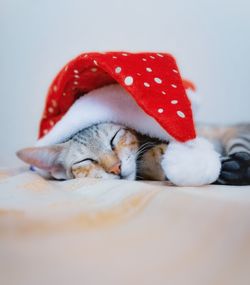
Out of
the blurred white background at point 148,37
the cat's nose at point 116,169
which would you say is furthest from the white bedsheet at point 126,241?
the blurred white background at point 148,37

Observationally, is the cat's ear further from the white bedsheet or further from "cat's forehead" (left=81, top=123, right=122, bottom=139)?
the white bedsheet

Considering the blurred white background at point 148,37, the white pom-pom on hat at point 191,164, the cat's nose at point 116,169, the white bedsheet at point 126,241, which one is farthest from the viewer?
the blurred white background at point 148,37

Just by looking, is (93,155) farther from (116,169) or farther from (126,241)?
(126,241)

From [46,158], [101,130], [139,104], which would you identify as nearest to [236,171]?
[139,104]

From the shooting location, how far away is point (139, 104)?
28.3 inches

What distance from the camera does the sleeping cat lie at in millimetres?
858

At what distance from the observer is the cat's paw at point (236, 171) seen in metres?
0.75

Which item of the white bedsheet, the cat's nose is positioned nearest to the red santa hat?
the cat's nose

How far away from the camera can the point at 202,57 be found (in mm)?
1482

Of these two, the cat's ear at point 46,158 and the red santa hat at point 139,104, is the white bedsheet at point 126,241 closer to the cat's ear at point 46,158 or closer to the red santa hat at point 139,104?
the red santa hat at point 139,104

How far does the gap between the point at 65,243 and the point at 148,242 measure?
0.31ft

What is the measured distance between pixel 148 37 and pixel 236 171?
0.88m

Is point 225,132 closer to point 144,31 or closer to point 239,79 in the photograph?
point 239,79

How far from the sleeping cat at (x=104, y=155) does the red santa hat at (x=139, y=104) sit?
1.2 inches
